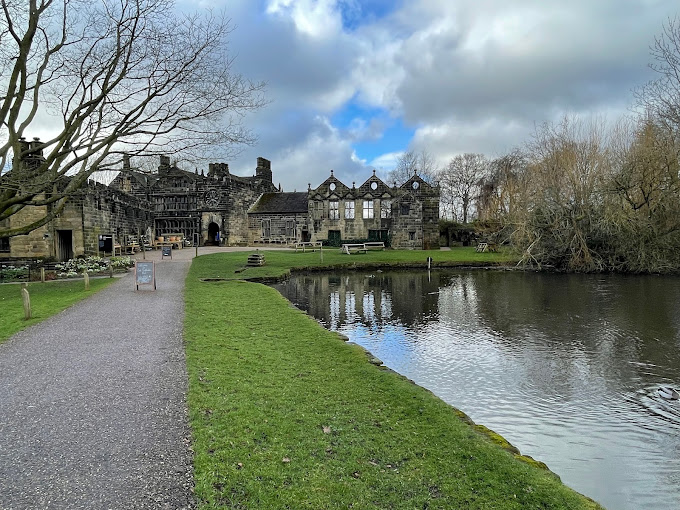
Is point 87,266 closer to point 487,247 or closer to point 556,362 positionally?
point 556,362

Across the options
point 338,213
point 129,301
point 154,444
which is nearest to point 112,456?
point 154,444

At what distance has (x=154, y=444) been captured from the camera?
15.8 feet

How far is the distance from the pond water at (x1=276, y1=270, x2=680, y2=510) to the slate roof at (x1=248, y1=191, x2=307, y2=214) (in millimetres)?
27877

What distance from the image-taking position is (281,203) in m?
49.8

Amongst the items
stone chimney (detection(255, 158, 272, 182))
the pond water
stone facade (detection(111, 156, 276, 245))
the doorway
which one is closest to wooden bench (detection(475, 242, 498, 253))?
the pond water

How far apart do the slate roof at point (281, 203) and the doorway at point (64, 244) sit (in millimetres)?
21864

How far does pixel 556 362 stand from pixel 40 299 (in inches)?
626

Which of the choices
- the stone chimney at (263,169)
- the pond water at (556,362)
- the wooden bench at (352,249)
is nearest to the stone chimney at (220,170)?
the stone chimney at (263,169)

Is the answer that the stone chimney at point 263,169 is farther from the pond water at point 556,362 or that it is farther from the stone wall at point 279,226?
the pond water at point 556,362

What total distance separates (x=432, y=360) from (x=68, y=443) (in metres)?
7.25

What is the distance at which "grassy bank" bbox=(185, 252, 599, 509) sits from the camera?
4180mm

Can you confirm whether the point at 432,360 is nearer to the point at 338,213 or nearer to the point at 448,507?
the point at 448,507

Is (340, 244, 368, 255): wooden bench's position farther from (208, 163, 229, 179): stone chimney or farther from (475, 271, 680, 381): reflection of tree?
(208, 163, 229, 179): stone chimney

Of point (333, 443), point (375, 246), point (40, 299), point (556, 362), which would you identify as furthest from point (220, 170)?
point (333, 443)
